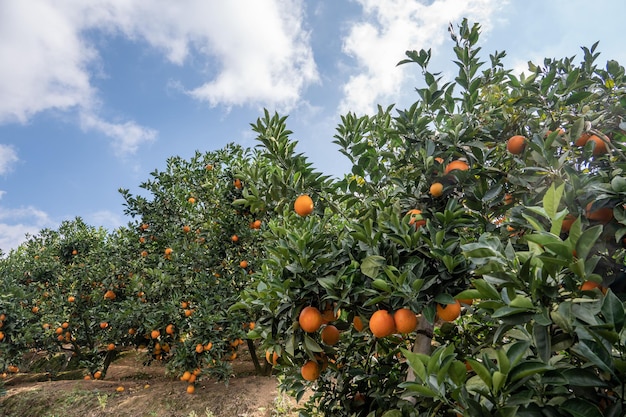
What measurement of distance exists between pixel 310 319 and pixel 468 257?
1.00 meters

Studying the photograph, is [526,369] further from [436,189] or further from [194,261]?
[194,261]

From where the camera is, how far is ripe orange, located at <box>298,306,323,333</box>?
6.91 ft

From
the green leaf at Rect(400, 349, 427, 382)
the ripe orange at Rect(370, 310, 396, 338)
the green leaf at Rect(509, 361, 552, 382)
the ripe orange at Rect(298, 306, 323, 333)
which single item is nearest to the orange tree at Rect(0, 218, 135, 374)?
the ripe orange at Rect(298, 306, 323, 333)

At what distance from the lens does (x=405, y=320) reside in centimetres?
196

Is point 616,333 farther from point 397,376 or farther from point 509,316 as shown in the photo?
point 397,376

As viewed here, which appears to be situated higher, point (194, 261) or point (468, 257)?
point (194, 261)

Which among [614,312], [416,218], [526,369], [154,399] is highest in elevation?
[416,218]

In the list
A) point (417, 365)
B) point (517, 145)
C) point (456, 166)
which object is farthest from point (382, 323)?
point (517, 145)

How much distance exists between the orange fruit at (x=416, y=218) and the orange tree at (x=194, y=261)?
349cm

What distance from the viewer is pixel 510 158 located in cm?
264

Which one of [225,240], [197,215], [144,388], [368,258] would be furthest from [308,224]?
[144,388]

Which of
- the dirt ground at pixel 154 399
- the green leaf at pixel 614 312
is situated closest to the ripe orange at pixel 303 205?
the green leaf at pixel 614 312

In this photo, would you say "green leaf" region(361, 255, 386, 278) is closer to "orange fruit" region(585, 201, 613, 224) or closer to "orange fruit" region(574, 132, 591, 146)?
"orange fruit" region(585, 201, 613, 224)

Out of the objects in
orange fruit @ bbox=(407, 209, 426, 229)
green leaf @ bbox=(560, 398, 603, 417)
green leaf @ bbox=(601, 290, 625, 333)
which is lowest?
green leaf @ bbox=(560, 398, 603, 417)
